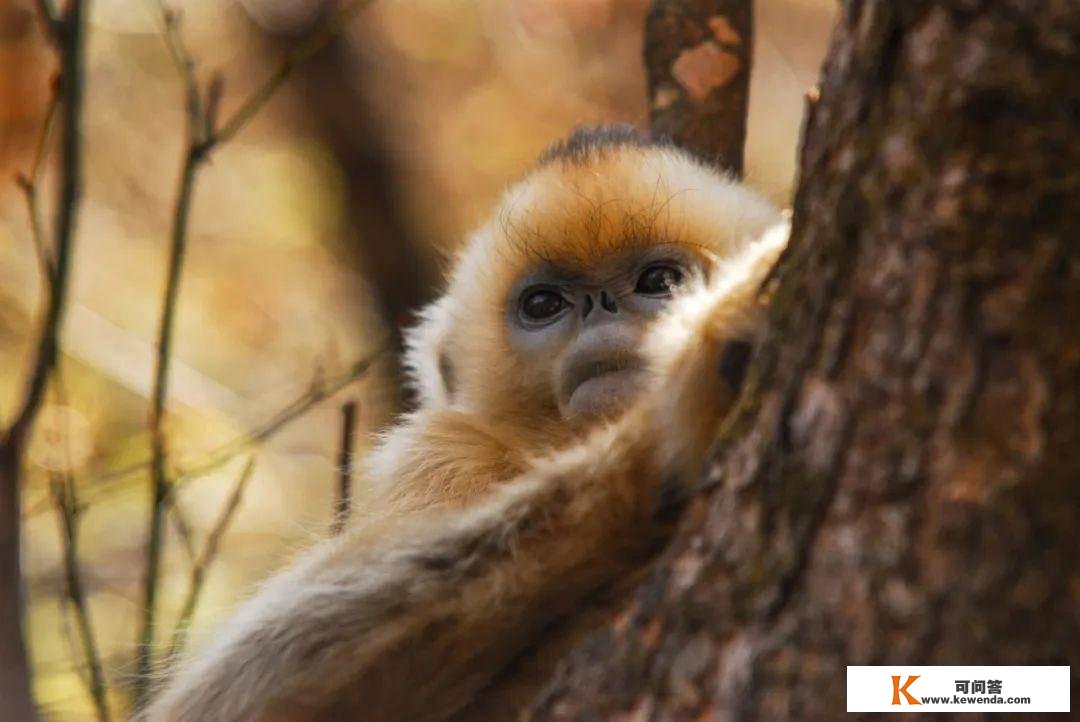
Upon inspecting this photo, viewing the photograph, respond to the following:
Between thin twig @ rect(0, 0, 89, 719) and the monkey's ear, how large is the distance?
1.50 meters

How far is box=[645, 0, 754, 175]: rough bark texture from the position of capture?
4.59 m

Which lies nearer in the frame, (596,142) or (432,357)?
(596,142)

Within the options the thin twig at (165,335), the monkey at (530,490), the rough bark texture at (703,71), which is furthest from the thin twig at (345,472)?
the rough bark texture at (703,71)

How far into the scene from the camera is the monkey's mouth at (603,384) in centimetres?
339

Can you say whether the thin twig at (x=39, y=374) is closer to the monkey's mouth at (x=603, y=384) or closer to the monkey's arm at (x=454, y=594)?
the monkey's arm at (x=454, y=594)

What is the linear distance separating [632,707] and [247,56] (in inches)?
259

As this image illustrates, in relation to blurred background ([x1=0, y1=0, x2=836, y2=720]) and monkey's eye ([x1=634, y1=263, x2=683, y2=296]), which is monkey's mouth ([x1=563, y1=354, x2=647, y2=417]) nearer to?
monkey's eye ([x1=634, y1=263, x2=683, y2=296])

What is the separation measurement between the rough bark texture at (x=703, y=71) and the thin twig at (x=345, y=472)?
137 centimetres

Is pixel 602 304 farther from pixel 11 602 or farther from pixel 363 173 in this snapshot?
pixel 363 173

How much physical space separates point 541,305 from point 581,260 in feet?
0.66

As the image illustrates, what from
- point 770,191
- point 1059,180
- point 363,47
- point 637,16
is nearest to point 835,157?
point 1059,180

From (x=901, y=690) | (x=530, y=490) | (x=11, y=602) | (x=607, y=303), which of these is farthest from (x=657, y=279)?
(x=901, y=690)

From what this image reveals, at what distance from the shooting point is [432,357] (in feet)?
15.3

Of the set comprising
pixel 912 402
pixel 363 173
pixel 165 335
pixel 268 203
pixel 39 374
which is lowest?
pixel 912 402
